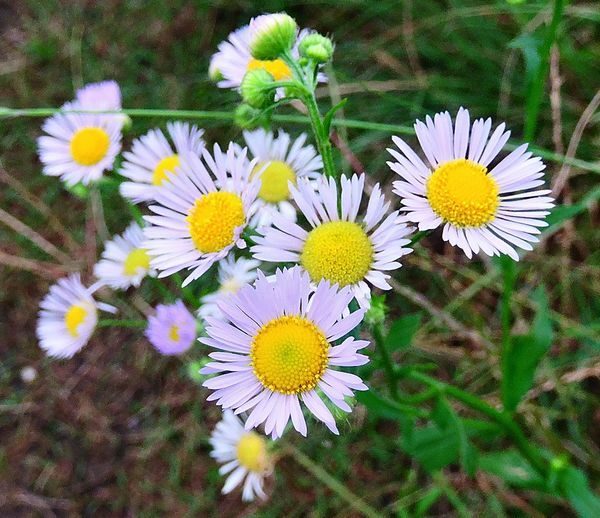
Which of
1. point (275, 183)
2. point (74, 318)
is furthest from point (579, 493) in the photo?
point (74, 318)

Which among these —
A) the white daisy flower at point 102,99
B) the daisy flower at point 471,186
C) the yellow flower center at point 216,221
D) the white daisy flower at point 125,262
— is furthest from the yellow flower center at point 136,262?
the daisy flower at point 471,186

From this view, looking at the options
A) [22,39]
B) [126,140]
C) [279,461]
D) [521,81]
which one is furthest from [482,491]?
[22,39]

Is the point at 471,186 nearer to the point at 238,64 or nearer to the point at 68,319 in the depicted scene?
the point at 238,64

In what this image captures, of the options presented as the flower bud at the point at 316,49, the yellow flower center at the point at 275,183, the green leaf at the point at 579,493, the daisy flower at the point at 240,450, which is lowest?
the daisy flower at the point at 240,450

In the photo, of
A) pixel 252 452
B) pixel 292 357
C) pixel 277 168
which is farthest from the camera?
pixel 252 452

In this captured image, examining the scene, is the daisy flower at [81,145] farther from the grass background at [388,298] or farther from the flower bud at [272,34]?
the grass background at [388,298]

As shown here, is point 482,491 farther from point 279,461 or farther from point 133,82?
point 133,82
